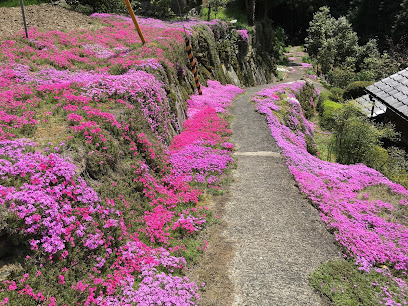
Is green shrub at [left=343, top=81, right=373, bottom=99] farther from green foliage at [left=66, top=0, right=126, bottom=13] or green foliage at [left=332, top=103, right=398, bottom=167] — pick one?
green foliage at [left=66, top=0, right=126, bottom=13]

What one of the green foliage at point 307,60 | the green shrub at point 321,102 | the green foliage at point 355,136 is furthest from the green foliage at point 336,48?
the green foliage at point 355,136

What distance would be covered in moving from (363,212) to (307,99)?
70.9 feet

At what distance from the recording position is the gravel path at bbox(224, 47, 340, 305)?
794cm

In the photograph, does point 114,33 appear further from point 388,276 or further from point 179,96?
point 388,276

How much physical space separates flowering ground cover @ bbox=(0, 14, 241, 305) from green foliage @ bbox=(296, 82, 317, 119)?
16.5 meters

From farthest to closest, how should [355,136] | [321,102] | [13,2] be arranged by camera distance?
[321,102], [13,2], [355,136]

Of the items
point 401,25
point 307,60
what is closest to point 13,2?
point 307,60

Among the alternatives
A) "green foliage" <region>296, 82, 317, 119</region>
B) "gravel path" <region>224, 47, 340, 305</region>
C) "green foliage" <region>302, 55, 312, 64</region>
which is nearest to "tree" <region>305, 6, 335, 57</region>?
"green foliage" <region>302, 55, 312, 64</region>

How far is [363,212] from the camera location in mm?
12539

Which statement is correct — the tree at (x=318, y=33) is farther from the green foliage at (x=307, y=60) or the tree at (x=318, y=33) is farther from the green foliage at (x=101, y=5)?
the green foliage at (x=101, y=5)

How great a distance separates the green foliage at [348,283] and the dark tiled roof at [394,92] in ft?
46.0

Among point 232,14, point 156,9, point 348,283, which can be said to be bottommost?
point 348,283

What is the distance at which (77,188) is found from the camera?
7754 millimetres

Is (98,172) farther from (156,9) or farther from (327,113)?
(156,9)
